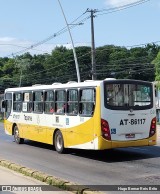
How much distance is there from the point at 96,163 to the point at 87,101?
7.11 ft

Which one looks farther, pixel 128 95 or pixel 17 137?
pixel 17 137

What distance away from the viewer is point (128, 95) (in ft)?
47.8

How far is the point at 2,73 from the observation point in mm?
115000

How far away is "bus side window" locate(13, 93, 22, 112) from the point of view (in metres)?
20.5

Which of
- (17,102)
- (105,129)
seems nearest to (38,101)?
(17,102)

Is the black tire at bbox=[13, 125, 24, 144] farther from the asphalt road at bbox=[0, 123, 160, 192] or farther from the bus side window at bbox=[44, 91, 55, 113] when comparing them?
the bus side window at bbox=[44, 91, 55, 113]

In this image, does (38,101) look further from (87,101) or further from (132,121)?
(132,121)

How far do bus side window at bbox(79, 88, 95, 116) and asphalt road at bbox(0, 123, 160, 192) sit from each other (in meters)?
1.57

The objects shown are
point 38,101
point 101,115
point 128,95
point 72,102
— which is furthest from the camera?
point 38,101

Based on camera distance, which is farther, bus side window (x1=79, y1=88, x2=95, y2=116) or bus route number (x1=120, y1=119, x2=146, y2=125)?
bus side window (x1=79, y1=88, x2=95, y2=116)

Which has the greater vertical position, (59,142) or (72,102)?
(72,102)

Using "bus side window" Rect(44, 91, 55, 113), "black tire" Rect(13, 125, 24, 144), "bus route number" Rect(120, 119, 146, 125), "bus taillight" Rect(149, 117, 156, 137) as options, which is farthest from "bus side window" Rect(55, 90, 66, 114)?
"black tire" Rect(13, 125, 24, 144)

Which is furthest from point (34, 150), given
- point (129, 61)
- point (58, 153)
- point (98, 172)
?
point (129, 61)

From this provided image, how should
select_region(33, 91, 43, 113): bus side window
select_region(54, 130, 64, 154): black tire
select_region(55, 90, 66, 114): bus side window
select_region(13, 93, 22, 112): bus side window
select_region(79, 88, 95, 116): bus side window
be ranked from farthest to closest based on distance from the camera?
select_region(13, 93, 22, 112): bus side window, select_region(33, 91, 43, 113): bus side window, select_region(54, 130, 64, 154): black tire, select_region(55, 90, 66, 114): bus side window, select_region(79, 88, 95, 116): bus side window
